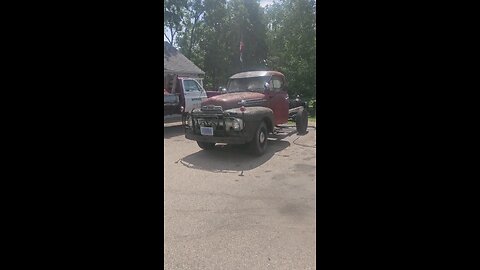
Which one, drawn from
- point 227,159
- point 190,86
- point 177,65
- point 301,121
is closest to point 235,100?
point 227,159

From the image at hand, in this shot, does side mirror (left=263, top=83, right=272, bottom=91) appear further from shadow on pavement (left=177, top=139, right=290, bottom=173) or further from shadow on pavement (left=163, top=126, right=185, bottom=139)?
shadow on pavement (left=163, top=126, right=185, bottom=139)

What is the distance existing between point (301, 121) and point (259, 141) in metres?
3.24

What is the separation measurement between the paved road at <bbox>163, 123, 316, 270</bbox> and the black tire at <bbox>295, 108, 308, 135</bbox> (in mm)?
2720

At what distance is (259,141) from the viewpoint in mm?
6324

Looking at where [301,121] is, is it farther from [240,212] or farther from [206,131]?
[240,212]

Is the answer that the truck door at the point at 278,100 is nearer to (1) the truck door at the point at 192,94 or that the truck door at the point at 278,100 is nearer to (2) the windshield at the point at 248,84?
(2) the windshield at the point at 248,84

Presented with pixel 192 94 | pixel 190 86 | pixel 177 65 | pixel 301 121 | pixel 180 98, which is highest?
pixel 177 65

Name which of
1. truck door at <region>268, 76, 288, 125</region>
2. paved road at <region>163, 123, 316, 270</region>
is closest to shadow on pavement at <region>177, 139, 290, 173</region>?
paved road at <region>163, 123, 316, 270</region>

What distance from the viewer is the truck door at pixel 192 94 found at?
10.9 metres
